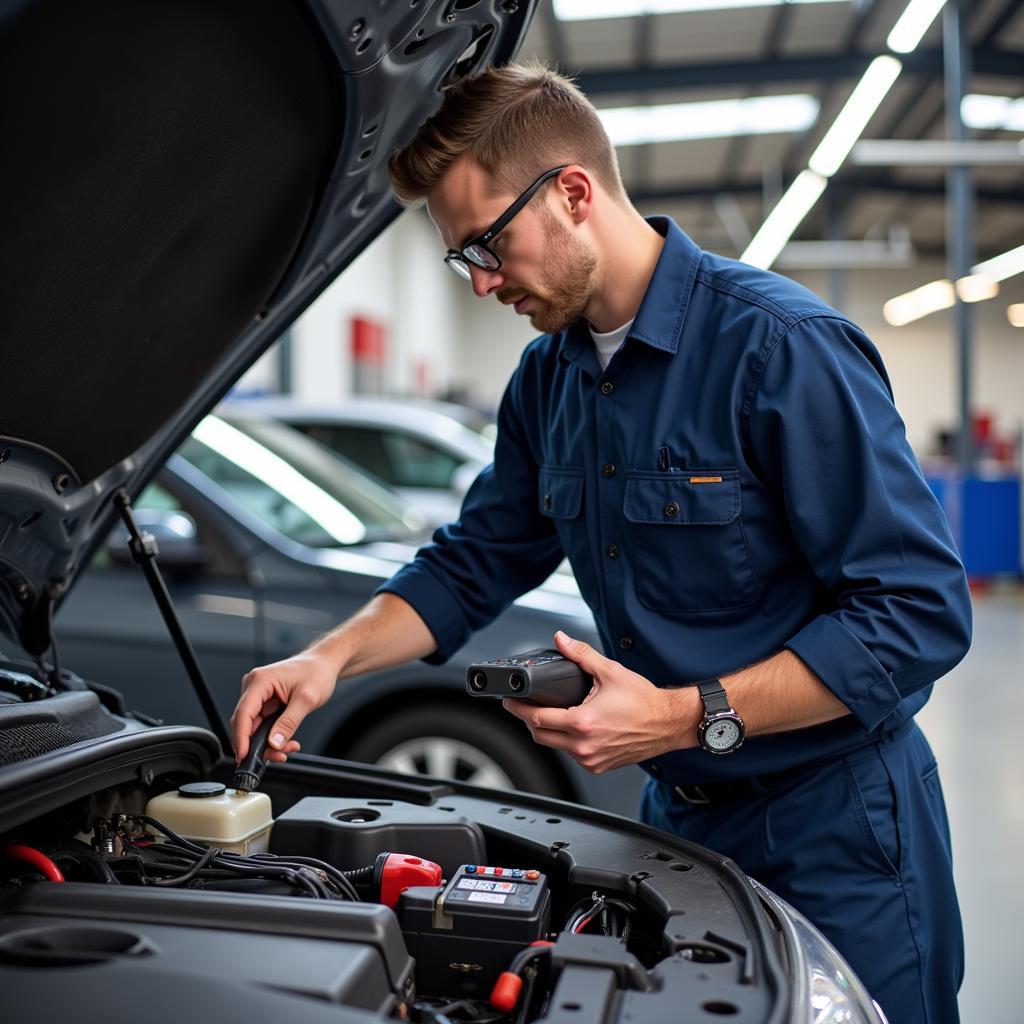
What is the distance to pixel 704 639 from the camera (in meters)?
1.52

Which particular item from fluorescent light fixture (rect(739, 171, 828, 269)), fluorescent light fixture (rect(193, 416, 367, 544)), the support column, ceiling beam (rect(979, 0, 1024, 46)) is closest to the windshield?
fluorescent light fixture (rect(193, 416, 367, 544))

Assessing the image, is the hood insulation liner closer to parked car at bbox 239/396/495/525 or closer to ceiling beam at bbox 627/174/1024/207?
parked car at bbox 239/396/495/525

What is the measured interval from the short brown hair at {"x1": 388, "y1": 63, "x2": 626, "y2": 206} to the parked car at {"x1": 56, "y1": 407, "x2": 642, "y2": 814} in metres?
1.61

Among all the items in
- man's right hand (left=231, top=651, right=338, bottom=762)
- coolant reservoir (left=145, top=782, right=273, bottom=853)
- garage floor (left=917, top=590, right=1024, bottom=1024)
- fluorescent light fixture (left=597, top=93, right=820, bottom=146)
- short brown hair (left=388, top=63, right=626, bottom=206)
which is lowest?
garage floor (left=917, top=590, right=1024, bottom=1024)

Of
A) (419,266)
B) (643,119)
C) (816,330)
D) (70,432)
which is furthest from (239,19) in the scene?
(419,266)

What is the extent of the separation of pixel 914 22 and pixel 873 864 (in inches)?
292

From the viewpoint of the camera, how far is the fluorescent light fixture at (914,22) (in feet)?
23.1

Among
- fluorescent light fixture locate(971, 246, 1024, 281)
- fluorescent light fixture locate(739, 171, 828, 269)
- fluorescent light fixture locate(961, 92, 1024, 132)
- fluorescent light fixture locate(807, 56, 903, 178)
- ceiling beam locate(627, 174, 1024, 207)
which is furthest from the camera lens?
ceiling beam locate(627, 174, 1024, 207)

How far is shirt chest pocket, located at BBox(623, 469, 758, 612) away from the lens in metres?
1.48

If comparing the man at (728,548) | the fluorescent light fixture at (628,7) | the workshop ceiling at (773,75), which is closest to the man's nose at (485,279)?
the man at (728,548)

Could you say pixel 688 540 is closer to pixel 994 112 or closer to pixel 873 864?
pixel 873 864

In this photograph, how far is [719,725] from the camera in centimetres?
134

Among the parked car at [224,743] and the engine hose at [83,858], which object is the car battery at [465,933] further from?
the engine hose at [83,858]

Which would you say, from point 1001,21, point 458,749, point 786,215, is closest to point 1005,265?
point 786,215
